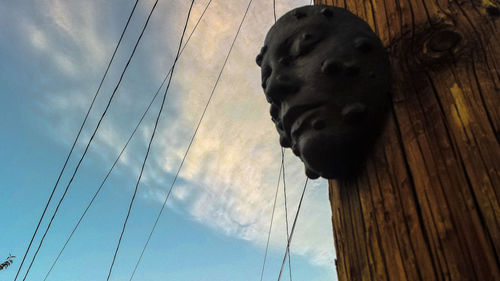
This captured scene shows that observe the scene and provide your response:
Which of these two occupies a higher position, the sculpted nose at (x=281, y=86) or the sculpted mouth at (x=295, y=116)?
the sculpted nose at (x=281, y=86)

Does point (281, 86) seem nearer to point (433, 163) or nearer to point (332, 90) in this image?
point (332, 90)

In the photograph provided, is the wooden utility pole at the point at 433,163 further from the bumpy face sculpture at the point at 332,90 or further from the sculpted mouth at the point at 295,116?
the sculpted mouth at the point at 295,116

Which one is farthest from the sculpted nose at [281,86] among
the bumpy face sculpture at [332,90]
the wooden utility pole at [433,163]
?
the wooden utility pole at [433,163]

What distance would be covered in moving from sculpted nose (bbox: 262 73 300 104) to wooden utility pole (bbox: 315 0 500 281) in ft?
0.71

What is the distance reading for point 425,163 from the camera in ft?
2.10

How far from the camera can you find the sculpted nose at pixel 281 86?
0.77 m

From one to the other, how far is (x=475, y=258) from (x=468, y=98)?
0.97 ft

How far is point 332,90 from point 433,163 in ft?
0.79

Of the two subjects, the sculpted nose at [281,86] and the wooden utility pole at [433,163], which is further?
the sculpted nose at [281,86]

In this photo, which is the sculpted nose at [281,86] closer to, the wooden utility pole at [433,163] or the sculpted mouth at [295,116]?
the sculpted mouth at [295,116]

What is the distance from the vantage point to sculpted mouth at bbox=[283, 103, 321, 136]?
74cm

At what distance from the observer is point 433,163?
0.63 metres

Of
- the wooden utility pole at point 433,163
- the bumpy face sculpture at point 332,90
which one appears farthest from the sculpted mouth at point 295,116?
the wooden utility pole at point 433,163

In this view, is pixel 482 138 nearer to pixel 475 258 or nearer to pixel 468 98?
pixel 468 98
